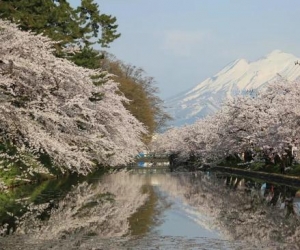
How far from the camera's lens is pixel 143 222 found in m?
19.2

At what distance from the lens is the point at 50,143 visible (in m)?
25.8

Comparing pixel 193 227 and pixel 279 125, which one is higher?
pixel 279 125

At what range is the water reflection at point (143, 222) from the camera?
48.3 ft

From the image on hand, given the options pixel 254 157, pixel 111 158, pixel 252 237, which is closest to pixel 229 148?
pixel 254 157

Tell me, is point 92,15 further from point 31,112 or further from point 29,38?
A: point 31,112

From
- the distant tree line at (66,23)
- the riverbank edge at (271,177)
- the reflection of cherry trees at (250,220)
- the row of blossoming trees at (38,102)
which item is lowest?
the reflection of cherry trees at (250,220)

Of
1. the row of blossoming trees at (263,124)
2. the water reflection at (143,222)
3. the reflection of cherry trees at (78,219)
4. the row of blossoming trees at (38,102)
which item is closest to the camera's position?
the water reflection at (143,222)

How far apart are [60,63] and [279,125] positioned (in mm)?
25079

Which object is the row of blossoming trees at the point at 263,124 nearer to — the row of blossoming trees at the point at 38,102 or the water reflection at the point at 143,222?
the water reflection at the point at 143,222

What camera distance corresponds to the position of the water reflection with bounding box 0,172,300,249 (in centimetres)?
1471

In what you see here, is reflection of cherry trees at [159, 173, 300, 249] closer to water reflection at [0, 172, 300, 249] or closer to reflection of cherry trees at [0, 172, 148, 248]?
water reflection at [0, 172, 300, 249]

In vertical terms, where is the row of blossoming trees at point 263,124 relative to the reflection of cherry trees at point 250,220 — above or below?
above

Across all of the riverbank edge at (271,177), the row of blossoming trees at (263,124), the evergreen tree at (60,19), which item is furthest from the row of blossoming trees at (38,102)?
the row of blossoming trees at (263,124)

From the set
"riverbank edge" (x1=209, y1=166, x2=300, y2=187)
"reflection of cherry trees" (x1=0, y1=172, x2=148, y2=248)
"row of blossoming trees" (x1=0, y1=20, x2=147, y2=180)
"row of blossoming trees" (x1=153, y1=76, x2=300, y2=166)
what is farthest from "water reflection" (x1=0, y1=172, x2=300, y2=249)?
"row of blossoming trees" (x1=153, y1=76, x2=300, y2=166)
